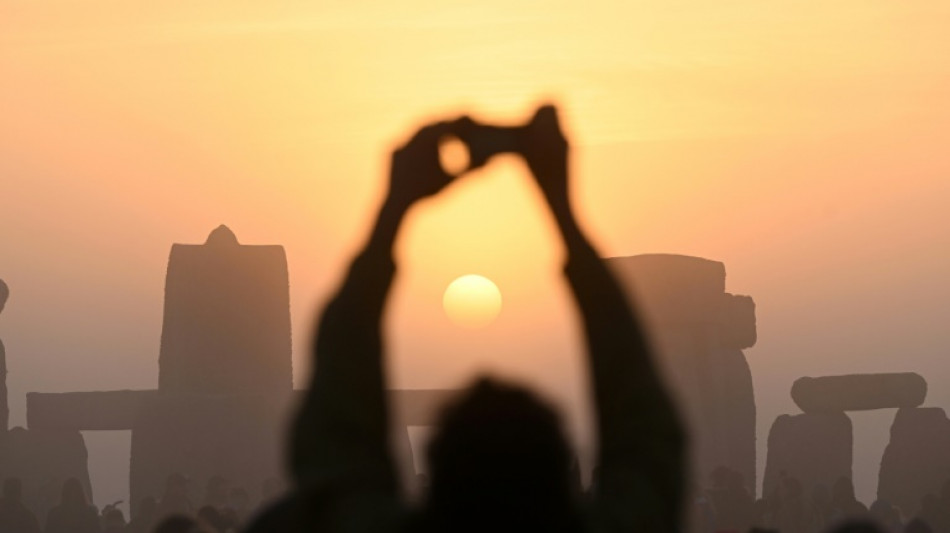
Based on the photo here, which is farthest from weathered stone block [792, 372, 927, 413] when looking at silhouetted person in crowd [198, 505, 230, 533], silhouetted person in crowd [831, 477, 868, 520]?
silhouetted person in crowd [198, 505, 230, 533]

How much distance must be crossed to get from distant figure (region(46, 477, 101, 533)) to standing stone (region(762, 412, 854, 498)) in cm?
1780

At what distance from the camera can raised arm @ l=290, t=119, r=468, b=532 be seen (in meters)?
2.37

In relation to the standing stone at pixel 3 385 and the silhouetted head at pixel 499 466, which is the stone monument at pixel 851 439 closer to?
the standing stone at pixel 3 385

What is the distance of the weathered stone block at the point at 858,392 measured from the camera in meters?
38.6

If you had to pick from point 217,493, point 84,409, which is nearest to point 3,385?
point 84,409

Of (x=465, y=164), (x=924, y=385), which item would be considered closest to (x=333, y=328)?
(x=465, y=164)

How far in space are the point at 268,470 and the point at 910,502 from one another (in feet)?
37.8

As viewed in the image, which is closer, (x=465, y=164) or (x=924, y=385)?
(x=465, y=164)

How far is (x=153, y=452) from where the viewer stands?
37.2 metres

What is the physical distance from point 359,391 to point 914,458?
1292 inches

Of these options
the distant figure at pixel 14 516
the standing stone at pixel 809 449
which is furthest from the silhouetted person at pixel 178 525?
the standing stone at pixel 809 449

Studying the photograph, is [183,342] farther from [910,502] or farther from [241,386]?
[910,502]

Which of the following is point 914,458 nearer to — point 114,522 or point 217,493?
point 217,493

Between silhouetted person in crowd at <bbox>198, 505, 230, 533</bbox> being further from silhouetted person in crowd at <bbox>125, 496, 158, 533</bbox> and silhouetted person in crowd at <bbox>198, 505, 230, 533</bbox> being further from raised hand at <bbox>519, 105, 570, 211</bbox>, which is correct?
silhouetted person in crowd at <bbox>125, 496, 158, 533</bbox>
